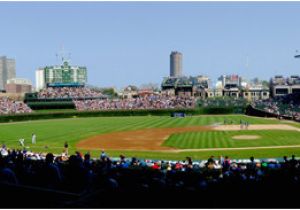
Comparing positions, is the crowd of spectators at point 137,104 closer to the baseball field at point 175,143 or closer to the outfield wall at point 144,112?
the outfield wall at point 144,112

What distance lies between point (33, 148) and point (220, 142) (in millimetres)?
18252

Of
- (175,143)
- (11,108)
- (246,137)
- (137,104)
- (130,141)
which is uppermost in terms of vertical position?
(137,104)

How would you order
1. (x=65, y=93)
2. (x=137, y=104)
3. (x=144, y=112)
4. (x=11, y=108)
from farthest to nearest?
(x=65, y=93), (x=137, y=104), (x=144, y=112), (x=11, y=108)

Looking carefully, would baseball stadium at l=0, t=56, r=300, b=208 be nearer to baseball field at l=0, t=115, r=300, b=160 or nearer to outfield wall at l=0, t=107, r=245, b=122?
baseball field at l=0, t=115, r=300, b=160

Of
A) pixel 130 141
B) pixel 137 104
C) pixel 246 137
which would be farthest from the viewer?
pixel 137 104

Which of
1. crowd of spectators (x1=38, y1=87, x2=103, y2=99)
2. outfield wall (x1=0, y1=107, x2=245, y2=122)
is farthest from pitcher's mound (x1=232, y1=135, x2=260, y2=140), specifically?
crowd of spectators (x1=38, y1=87, x2=103, y2=99)

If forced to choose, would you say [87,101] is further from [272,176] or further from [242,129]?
[272,176]

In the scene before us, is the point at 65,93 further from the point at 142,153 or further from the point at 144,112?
the point at 142,153

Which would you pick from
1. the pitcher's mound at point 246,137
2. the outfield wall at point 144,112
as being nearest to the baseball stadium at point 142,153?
the pitcher's mound at point 246,137

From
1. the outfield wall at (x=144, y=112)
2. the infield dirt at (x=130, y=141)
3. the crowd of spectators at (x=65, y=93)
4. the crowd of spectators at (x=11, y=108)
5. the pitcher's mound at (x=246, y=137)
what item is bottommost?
the infield dirt at (x=130, y=141)

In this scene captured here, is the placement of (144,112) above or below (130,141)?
above

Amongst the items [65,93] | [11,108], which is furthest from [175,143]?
[65,93]

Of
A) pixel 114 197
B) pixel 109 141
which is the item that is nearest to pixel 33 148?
pixel 109 141

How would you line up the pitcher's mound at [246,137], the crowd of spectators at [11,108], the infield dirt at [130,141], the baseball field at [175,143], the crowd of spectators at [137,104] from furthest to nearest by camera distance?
1. the crowd of spectators at [137,104]
2. the crowd of spectators at [11,108]
3. the pitcher's mound at [246,137]
4. the infield dirt at [130,141]
5. the baseball field at [175,143]
